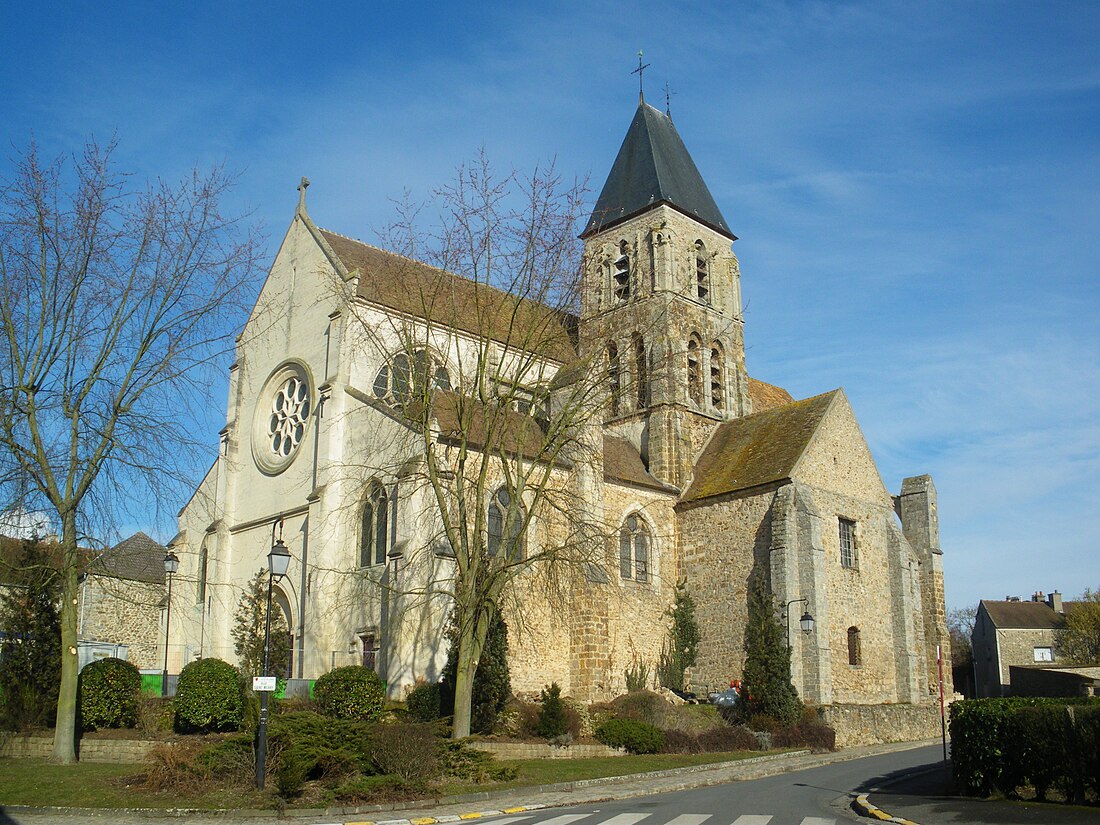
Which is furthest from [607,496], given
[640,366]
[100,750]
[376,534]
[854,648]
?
[100,750]

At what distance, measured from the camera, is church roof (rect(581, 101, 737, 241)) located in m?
36.0

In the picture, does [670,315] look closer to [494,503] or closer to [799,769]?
[494,503]

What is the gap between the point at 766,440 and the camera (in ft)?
104

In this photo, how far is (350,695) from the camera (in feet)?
66.8

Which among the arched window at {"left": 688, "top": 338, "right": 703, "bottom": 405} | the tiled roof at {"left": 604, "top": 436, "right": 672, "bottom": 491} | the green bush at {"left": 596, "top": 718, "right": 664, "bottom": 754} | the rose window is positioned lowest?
the green bush at {"left": 596, "top": 718, "right": 664, "bottom": 754}

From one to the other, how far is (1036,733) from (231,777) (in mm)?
11169

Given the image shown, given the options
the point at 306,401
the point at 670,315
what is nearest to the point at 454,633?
the point at 306,401

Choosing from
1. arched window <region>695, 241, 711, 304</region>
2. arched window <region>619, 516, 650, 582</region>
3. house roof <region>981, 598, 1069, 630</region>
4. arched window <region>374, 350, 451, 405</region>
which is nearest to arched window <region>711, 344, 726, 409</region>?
arched window <region>695, 241, 711, 304</region>

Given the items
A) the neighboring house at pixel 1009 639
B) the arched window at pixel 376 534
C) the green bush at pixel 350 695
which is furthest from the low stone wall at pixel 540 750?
the neighboring house at pixel 1009 639

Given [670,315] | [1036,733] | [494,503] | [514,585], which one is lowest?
[1036,733]

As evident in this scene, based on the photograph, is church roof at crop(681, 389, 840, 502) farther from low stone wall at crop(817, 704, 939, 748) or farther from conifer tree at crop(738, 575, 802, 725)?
low stone wall at crop(817, 704, 939, 748)

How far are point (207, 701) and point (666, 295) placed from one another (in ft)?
67.7

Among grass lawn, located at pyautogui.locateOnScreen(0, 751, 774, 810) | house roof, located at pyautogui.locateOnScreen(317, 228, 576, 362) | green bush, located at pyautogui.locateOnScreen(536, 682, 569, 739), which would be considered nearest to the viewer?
grass lawn, located at pyautogui.locateOnScreen(0, 751, 774, 810)

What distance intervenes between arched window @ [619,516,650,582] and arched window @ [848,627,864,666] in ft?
20.4
